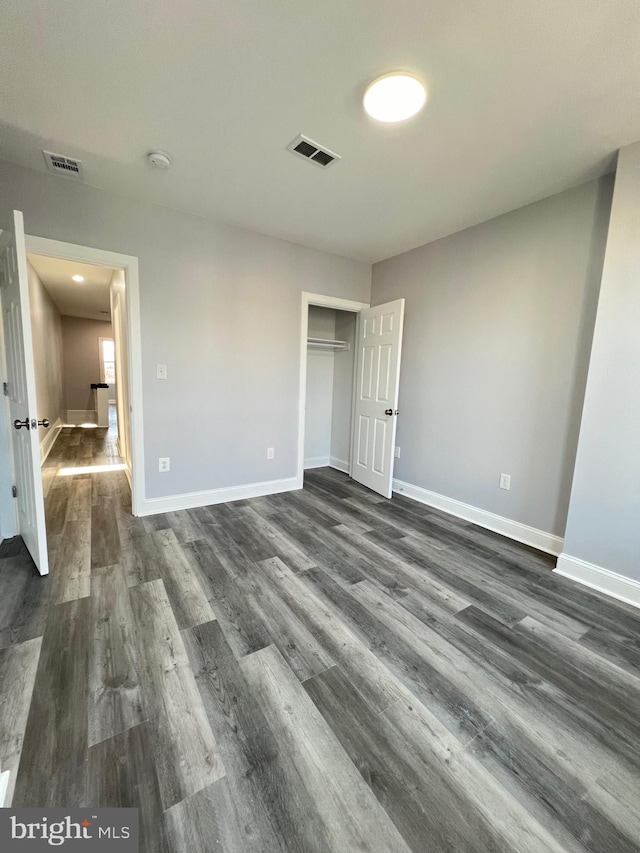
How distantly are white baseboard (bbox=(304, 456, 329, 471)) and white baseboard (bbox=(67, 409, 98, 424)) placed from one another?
20.0ft

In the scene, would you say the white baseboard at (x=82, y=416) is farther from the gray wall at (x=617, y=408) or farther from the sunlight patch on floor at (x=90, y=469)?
the gray wall at (x=617, y=408)

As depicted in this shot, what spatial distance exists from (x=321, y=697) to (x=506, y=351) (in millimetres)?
2720

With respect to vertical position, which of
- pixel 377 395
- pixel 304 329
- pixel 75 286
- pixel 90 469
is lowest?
pixel 90 469

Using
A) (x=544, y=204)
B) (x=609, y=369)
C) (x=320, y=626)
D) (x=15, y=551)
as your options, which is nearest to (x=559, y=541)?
(x=609, y=369)

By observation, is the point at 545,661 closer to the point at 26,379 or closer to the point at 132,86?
the point at 26,379

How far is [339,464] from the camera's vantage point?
4.77 metres

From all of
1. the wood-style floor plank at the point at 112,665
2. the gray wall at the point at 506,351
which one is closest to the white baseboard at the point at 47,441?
the wood-style floor plank at the point at 112,665

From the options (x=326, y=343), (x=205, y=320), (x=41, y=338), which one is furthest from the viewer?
(x=41, y=338)

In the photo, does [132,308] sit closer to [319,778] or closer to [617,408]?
[319,778]

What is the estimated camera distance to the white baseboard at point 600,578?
6.80 ft

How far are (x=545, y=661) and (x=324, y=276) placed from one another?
3.63 metres

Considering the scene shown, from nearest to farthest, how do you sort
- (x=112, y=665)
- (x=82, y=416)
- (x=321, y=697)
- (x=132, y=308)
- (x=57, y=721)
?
(x=57, y=721), (x=321, y=697), (x=112, y=665), (x=132, y=308), (x=82, y=416)
